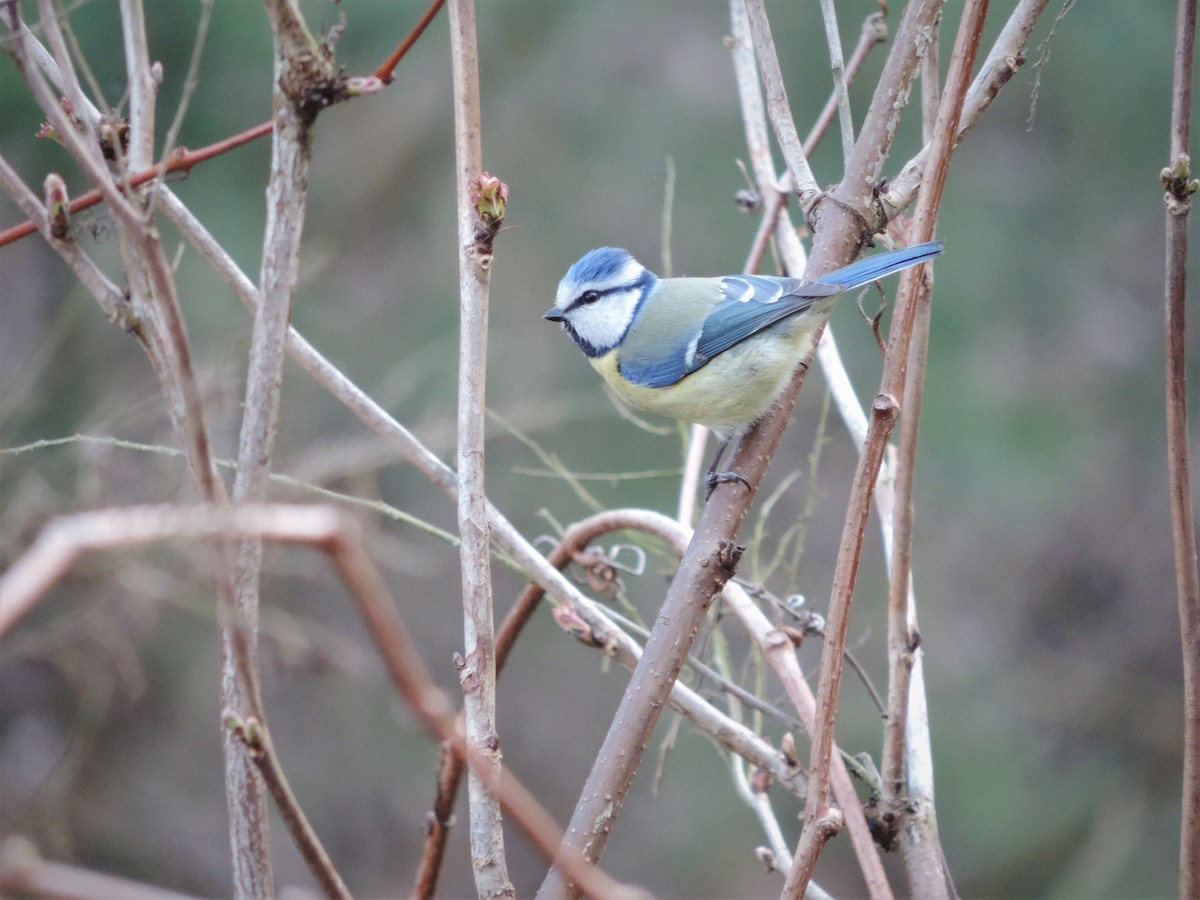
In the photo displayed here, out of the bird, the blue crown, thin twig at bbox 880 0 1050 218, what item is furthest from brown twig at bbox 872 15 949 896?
the blue crown

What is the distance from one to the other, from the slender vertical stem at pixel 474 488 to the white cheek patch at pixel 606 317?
170 cm

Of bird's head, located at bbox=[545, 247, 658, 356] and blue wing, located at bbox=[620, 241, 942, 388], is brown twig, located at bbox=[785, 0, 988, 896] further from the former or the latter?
bird's head, located at bbox=[545, 247, 658, 356]

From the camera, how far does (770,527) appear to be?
6340mm

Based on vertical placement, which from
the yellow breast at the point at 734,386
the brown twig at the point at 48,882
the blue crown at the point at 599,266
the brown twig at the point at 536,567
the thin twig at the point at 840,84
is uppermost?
the blue crown at the point at 599,266

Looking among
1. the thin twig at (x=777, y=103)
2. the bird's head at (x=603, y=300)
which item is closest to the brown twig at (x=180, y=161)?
the thin twig at (x=777, y=103)

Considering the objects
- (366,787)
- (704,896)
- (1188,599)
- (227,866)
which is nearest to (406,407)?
(366,787)

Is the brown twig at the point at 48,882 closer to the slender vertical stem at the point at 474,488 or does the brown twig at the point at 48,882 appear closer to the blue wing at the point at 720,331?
the slender vertical stem at the point at 474,488

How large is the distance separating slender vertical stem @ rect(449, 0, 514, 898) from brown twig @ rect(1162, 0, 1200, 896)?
0.83m

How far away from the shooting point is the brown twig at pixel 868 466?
113 cm

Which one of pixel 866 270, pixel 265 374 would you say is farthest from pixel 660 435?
pixel 265 374

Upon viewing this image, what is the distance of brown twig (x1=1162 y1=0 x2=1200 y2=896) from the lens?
131 centimetres

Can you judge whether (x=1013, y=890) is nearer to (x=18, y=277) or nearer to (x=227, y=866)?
(x=227, y=866)

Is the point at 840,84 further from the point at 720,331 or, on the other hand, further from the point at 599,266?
the point at 599,266

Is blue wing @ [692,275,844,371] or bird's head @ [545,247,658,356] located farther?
bird's head @ [545,247,658,356]
